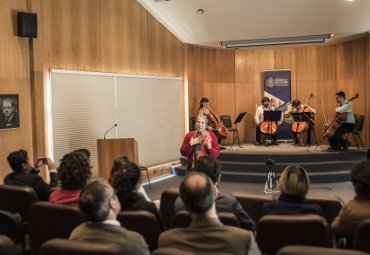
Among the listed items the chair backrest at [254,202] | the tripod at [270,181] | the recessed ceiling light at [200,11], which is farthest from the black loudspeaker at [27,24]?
the chair backrest at [254,202]

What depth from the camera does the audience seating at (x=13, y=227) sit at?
346 centimetres

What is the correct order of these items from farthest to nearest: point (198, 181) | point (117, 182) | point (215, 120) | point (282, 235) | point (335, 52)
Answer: point (335, 52), point (215, 120), point (117, 182), point (282, 235), point (198, 181)

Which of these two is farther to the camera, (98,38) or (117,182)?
(98,38)

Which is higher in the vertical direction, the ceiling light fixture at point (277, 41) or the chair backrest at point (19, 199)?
the ceiling light fixture at point (277, 41)

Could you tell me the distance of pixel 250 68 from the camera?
13.4 metres

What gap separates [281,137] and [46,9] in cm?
785

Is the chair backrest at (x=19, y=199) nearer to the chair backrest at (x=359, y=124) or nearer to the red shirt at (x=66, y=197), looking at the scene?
the red shirt at (x=66, y=197)

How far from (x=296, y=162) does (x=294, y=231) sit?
23.2ft

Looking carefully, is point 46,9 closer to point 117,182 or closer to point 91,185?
point 117,182

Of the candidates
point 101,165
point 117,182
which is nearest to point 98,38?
point 101,165

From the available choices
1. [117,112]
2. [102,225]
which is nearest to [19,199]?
[102,225]

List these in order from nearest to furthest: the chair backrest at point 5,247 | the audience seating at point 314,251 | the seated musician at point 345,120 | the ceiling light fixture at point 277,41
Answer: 1. the audience seating at point 314,251
2. the chair backrest at point 5,247
3. the seated musician at point 345,120
4. the ceiling light fixture at point 277,41

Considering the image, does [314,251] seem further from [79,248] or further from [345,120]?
[345,120]

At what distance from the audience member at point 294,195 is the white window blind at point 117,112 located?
521 cm
